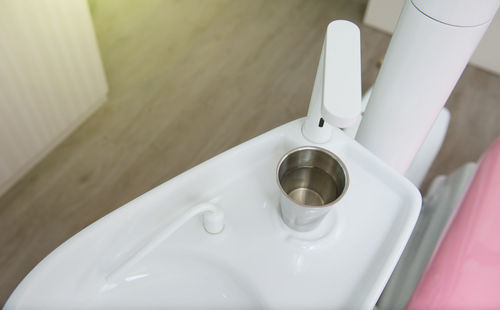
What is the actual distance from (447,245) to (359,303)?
0.50m

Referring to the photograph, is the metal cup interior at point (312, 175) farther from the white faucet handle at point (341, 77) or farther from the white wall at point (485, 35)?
the white wall at point (485, 35)

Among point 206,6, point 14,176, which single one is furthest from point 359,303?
point 206,6

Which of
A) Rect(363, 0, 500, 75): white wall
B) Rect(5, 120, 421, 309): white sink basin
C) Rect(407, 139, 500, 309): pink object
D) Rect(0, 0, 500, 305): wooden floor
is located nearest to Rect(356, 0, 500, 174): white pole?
Rect(5, 120, 421, 309): white sink basin

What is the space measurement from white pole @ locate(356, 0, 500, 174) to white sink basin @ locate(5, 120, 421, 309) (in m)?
0.09

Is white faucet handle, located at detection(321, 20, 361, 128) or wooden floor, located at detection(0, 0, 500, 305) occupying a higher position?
white faucet handle, located at detection(321, 20, 361, 128)

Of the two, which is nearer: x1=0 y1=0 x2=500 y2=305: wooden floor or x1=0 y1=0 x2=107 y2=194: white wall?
x1=0 y1=0 x2=107 y2=194: white wall

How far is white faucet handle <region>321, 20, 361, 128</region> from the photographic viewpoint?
22.7 inches

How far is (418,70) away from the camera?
0.74 meters

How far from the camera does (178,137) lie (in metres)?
1.90

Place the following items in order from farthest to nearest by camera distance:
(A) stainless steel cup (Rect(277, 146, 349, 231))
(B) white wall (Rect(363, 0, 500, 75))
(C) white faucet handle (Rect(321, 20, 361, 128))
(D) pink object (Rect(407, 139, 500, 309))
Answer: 1. (B) white wall (Rect(363, 0, 500, 75))
2. (D) pink object (Rect(407, 139, 500, 309))
3. (A) stainless steel cup (Rect(277, 146, 349, 231))
4. (C) white faucet handle (Rect(321, 20, 361, 128))

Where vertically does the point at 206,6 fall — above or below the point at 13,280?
above

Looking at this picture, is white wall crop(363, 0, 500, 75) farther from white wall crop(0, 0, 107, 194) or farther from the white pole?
the white pole

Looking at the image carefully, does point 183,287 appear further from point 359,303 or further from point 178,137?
point 178,137

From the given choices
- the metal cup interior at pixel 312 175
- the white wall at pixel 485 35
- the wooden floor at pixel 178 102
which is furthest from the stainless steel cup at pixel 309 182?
the white wall at pixel 485 35
